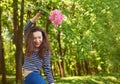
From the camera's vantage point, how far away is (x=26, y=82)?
19.3ft

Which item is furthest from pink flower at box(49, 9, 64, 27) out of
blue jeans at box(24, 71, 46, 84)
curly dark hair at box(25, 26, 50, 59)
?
blue jeans at box(24, 71, 46, 84)

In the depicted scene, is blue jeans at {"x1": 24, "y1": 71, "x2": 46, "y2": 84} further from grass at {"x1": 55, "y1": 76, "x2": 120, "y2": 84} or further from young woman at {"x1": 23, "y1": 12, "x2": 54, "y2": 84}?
grass at {"x1": 55, "y1": 76, "x2": 120, "y2": 84}

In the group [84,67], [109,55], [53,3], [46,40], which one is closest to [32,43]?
[46,40]

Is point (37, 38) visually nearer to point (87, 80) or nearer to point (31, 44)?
point (31, 44)

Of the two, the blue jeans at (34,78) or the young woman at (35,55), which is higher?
the young woman at (35,55)

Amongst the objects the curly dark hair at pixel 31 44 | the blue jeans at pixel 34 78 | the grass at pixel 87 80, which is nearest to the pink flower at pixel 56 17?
the curly dark hair at pixel 31 44

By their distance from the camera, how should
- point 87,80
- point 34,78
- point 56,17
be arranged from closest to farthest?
1. point 34,78
2. point 56,17
3. point 87,80

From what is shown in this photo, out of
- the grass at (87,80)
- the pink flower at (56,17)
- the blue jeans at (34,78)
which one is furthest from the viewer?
the grass at (87,80)

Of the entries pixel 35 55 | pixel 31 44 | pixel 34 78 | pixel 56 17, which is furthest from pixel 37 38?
pixel 56 17

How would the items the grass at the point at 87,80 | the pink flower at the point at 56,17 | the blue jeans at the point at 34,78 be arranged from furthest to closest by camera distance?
the grass at the point at 87,80 < the pink flower at the point at 56,17 < the blue jeans at the point at 34,78

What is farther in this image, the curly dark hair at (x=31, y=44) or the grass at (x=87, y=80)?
the grass at (x=87, y=80)

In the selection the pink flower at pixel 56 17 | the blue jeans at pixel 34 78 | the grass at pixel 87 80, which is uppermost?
the pink flower at pixel 56 17

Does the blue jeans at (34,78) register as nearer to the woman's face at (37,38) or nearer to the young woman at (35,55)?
the young woman at (35,55)

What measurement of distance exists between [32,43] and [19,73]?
537 inches
